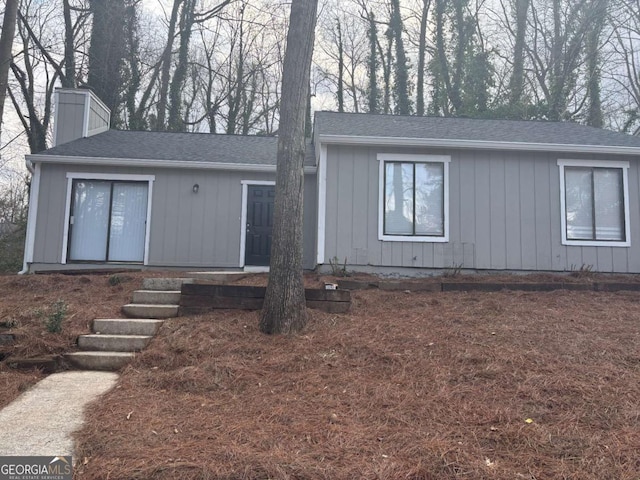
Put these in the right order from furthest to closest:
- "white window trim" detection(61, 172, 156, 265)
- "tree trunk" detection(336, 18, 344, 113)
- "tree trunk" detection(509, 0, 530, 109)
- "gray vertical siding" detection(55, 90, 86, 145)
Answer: "tree trunk" detection(336, 18, 344, 113), "tree trunk" detection(509, 0, 530, 109), "gray vertical siding" detection(55, 90, 86, 145), "white window trim" detection(61, 172, 156, 265)

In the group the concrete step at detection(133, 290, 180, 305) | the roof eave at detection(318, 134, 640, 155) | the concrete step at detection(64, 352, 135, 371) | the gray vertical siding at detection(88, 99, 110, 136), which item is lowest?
the concrete step at detection(64, 352, 135, 371)

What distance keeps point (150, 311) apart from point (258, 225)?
4.35 m

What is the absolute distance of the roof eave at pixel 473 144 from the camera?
8258 mm

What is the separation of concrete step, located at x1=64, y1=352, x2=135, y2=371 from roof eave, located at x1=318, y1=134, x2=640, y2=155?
4906 mm

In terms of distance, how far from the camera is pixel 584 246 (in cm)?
848

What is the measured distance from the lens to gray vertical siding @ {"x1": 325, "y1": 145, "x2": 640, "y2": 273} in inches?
327

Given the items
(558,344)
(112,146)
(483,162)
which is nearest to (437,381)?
(558,344)

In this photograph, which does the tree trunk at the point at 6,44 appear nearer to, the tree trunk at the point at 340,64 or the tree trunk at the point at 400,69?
the tree trunk at the point at 400,69

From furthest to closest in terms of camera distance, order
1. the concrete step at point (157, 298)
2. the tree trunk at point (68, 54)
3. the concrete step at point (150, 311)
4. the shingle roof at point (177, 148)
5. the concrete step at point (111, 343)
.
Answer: the tree trunk at point (68, 54) < the shingle roof at point (177, 148) < the concrete step at point (157, 298) < the concrete step at point (150, 311) < the concrete step at point (111, 343)

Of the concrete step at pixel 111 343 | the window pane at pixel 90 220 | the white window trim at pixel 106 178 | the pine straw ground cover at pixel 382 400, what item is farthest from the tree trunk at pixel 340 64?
the concrete step at pixel 111 343

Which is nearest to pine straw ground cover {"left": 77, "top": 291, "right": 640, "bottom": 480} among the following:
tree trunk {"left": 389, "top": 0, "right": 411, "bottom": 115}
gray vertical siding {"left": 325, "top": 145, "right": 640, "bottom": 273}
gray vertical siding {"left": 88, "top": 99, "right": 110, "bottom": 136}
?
gray vertical siding {"left": 325, "top": 145, "right": 640, "bottom": 273}

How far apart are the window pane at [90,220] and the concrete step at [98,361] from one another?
526 centimetres

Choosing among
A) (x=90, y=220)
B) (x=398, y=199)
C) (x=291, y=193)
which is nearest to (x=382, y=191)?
(x=398, y=199)

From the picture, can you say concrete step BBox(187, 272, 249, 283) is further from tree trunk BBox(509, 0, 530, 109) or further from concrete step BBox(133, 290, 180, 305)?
tree trunk BBox(509, 0, 530, 109)
